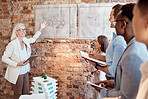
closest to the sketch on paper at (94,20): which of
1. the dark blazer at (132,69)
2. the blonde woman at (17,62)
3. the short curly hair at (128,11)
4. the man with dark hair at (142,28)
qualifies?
the blonde woman at (17,62)

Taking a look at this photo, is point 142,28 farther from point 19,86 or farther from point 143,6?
point 19,86

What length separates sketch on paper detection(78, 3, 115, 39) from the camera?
2957mm

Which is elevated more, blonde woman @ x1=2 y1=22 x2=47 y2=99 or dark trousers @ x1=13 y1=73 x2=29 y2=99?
blonde woman @ x1=2 y1=22 x2=47 y2=99

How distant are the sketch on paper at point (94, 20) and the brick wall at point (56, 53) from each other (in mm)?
145

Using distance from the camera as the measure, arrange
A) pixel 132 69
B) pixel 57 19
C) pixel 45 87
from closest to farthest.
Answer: pixel 132 69, pixel 45 87, pixel 57 19

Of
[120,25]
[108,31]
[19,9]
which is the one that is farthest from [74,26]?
[120,25]

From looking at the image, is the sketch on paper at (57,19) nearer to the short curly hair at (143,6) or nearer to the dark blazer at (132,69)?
the dark blazer at (132,69)

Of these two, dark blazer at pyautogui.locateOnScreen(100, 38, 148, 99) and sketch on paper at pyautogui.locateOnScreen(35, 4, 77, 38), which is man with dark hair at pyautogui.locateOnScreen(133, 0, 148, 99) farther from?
sketch on paper at pyautogui.locateOnScreen(35, 4, 77, 38)

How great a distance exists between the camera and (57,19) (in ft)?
10.3

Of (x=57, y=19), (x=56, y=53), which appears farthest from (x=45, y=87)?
Result: (x=57, y=19)

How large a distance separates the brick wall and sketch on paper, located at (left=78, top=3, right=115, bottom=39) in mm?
145

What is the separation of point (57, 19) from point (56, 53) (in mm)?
713

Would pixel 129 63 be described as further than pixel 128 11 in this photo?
No

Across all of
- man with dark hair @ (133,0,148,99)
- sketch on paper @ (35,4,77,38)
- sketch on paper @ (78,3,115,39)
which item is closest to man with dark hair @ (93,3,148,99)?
man with dark hair @ (133,0,148,99)
